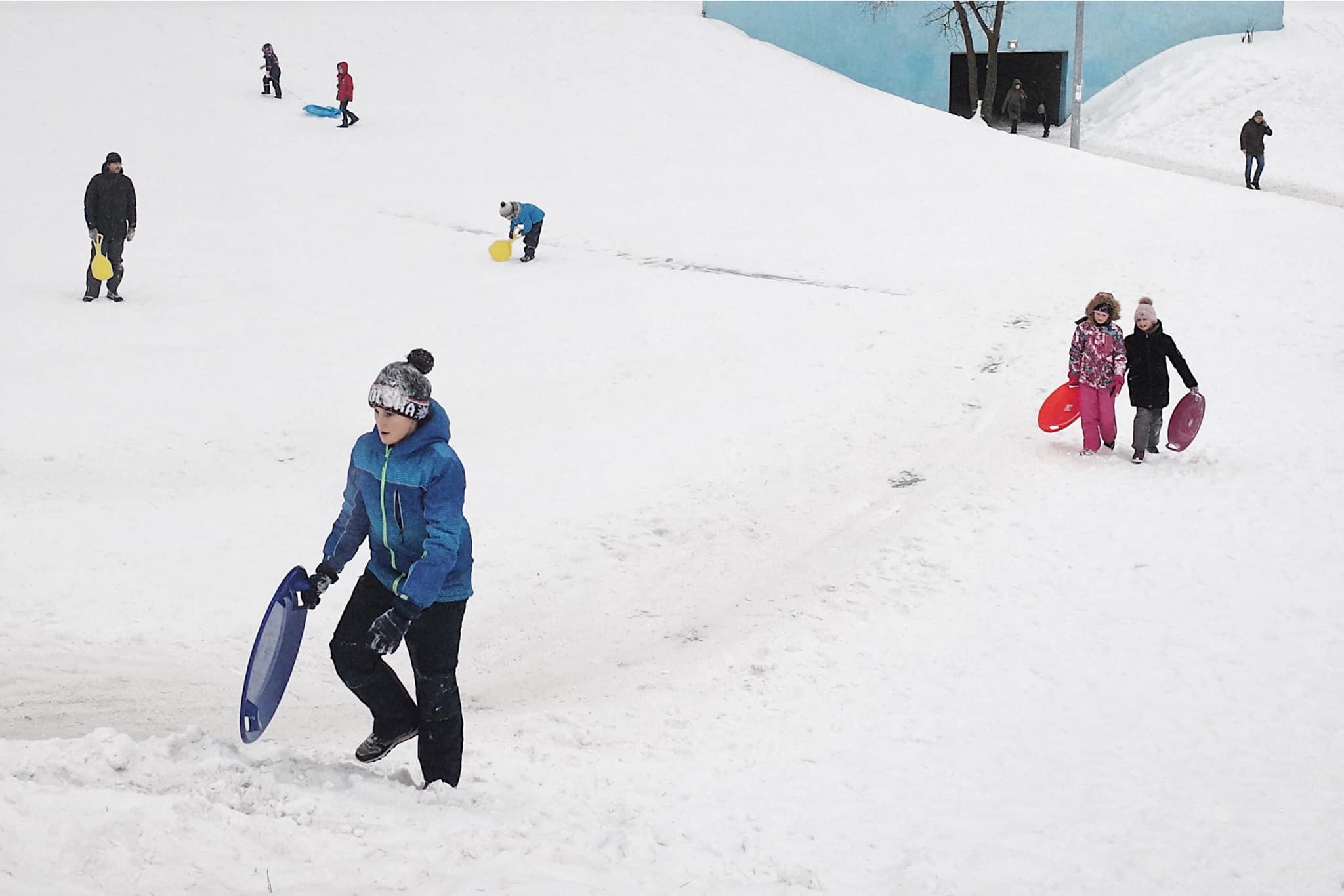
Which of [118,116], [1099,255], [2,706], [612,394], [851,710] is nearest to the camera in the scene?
[2,706]

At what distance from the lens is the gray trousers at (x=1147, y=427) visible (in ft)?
35.2

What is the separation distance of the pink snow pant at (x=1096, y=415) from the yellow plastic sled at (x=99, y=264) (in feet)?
35.9

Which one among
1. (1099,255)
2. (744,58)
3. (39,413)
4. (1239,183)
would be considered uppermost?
(744,58)

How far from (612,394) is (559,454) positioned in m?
1.71

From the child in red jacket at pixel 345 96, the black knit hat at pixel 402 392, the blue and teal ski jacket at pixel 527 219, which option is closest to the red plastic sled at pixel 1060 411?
the black knit hat at pixel 402 392

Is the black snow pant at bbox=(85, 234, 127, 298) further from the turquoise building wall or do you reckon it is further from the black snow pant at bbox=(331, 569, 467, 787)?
the turquoise building wall

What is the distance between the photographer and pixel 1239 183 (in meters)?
25.2

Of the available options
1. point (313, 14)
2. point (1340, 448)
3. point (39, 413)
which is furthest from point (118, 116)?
point (1340, 448)

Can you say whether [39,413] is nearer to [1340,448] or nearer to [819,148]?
[1340,448]

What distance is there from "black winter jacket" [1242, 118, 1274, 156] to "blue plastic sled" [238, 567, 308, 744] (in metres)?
22.9

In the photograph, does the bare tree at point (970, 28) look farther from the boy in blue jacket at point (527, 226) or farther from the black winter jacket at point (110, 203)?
the black winter jacket at point (110, 203)

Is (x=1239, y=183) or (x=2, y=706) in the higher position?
(x=1239, y=183)

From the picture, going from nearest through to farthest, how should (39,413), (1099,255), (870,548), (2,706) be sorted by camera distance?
1. (2,706)
2. (870,548)
3. (39,413)
4. (1099,255)

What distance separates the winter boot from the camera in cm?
524
